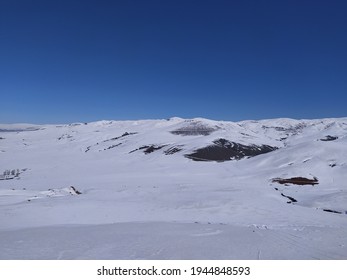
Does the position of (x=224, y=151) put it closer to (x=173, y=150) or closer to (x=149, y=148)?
(x=173, y=150)

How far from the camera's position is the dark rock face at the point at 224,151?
208ft

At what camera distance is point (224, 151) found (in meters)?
68.1

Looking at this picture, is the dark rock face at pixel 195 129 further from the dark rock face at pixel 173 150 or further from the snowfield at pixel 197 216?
the snowfield at pixel 197 216

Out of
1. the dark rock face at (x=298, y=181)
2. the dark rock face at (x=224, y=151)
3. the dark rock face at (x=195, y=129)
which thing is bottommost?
the dark rock face at (x=298, y=181)

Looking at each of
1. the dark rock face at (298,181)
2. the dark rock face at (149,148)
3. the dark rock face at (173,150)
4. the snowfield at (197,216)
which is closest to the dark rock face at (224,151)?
the dark rock face at (173,150)

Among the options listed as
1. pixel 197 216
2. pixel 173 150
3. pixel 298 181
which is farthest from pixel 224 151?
pixel 197 216

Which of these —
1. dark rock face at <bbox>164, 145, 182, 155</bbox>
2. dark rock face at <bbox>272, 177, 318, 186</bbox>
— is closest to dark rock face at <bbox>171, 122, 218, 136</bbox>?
dark rock face at <bbox>164, 145, 182, 155</bbox>

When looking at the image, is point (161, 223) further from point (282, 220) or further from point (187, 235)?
point (282, 220)

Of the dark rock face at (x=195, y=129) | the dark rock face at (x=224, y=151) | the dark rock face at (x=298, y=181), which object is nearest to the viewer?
the dark rock face at (x=298, y=181)

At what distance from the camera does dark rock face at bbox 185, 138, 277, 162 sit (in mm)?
63250

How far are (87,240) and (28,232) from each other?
3.81 m

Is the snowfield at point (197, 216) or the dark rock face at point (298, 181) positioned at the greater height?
the dark rock face at point (298, 181)
